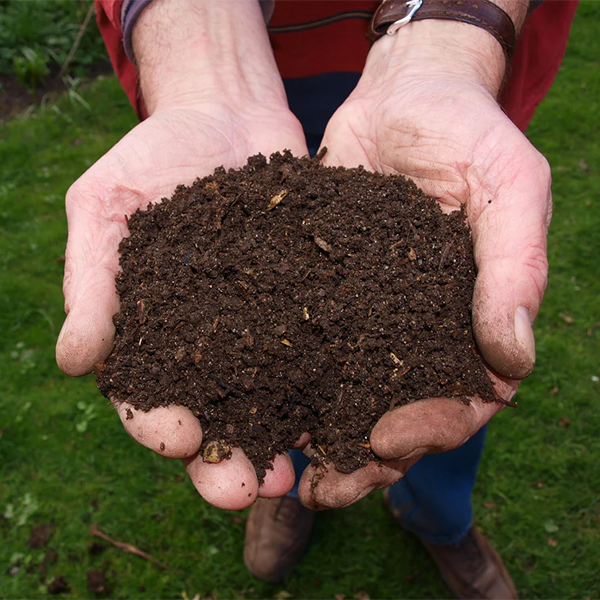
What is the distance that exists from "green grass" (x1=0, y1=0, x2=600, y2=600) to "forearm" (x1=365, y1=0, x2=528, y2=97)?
2.23 metres

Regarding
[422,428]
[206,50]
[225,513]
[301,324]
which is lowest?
[225,513]

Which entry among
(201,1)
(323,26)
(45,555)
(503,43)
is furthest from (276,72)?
(45,555)

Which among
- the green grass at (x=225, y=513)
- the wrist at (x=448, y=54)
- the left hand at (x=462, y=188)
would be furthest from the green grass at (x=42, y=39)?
the left hand at (x=462, y=188)

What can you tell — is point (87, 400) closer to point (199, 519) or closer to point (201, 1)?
point (199, 519)

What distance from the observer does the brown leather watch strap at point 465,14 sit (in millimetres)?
2283

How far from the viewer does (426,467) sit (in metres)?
2.97

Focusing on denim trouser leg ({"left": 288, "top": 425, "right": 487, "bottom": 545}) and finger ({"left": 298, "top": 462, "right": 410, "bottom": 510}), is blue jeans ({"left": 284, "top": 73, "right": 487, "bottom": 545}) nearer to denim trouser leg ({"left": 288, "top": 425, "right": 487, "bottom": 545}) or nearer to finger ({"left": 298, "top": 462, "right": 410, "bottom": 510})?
denim trouser leg ({"left": 288, "top": 425, "right": 487, "bottom": 545})

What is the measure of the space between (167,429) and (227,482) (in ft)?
0.83

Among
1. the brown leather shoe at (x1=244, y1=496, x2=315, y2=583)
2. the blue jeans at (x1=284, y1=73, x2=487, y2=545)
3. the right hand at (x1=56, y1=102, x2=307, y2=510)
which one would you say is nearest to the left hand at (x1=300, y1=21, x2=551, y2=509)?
the right hand at (x1=56, y1=102, x2=307, y2=510)

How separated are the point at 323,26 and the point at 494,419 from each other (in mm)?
2523

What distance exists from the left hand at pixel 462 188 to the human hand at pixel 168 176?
322 mm

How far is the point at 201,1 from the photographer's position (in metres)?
2.68

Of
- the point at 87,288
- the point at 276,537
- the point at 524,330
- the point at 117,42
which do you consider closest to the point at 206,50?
the point at 117,42

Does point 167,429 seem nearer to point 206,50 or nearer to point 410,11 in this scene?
point 206,50
